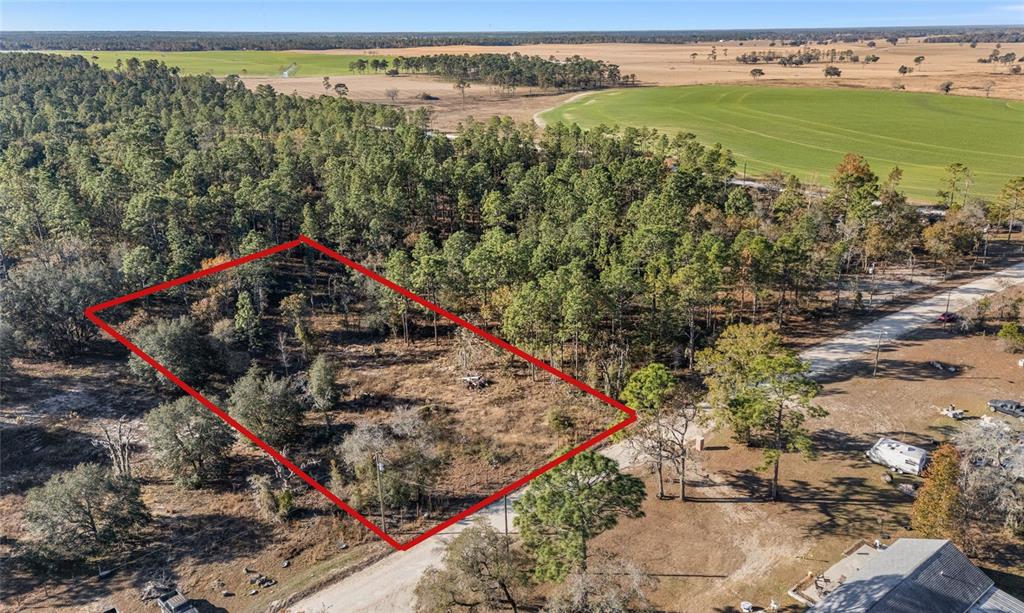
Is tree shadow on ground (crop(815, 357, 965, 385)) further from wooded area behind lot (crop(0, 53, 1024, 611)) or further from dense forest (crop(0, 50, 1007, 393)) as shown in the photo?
dense forest (crop(0, 50, 1007, 393))

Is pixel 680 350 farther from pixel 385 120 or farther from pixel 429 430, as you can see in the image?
pixel 385 120

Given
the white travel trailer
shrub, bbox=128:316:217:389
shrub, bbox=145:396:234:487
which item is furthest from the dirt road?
shrub, bbox=128:316:217:389

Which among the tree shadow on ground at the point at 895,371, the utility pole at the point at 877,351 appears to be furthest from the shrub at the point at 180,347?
the utility pole at the point at 877,351

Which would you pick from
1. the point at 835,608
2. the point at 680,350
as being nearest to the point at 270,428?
the point at 835,608

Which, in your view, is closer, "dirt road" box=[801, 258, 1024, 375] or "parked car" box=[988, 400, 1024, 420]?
"parked car" box=[988, 400, 1024, 420]

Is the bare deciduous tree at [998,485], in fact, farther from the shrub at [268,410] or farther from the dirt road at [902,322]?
the shrub at [268,410]

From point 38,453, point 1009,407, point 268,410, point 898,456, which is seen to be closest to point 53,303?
point 38,453
